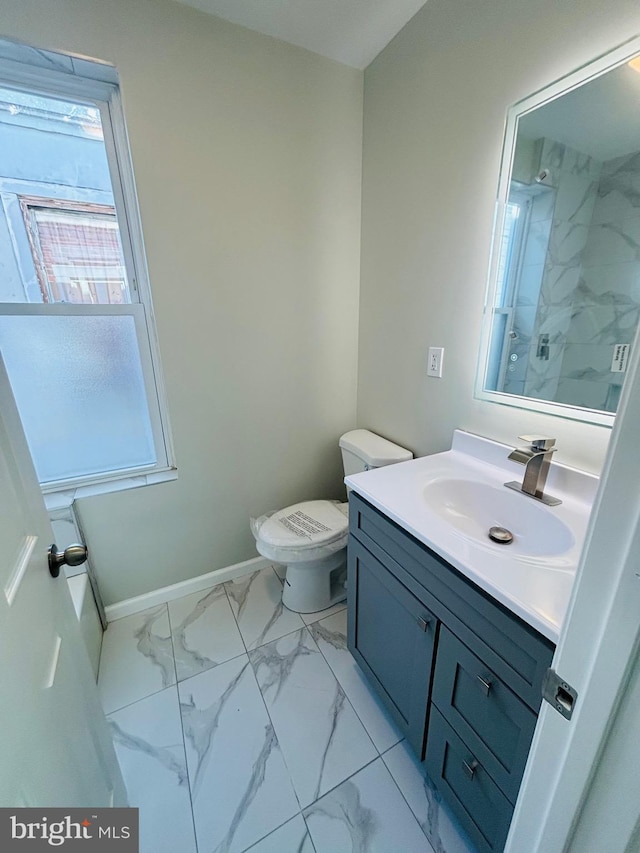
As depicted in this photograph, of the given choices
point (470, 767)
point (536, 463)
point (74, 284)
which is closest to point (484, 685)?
point (470, 767)

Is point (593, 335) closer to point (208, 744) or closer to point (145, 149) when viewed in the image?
point (145, 149)

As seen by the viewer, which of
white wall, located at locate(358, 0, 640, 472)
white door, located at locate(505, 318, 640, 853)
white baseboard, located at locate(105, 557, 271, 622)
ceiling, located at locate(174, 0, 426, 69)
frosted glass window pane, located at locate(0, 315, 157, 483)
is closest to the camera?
white door, located at locate(505, 318, 640, 853)

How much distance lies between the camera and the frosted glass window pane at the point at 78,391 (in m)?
1.33

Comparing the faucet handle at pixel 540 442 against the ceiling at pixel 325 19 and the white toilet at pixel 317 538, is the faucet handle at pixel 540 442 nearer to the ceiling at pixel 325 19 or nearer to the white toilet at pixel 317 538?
the white toilet at pixel 317 538

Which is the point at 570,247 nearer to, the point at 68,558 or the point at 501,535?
the point at 501,535

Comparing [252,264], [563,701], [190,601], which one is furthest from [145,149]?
[190,601]

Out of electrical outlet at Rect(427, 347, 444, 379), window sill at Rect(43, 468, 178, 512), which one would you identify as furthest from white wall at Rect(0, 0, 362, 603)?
electrical outlet at Rect(427, 347, 444, 379)

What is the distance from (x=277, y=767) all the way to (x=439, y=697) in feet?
2.04

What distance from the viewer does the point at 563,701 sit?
1.43 ft

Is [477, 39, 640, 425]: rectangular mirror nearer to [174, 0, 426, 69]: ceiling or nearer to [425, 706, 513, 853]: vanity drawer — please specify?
[174, 0, 426, 69]: ceiling

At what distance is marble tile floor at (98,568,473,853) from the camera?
95 centimetres

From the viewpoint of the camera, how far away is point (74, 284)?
1355 millimetres

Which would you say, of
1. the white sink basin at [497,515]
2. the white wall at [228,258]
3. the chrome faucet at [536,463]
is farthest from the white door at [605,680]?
the white wall at [228,258]

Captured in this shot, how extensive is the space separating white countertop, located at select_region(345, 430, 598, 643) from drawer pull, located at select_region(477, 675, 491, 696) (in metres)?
0.21
